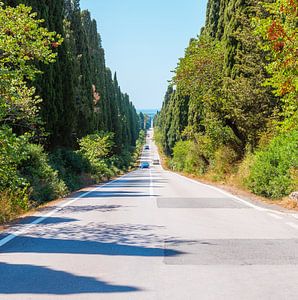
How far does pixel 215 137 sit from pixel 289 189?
1522 cm

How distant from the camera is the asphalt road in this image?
492 cm

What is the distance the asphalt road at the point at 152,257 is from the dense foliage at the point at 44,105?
2.62m

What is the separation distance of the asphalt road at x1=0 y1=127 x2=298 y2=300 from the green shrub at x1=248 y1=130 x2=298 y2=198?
11.1ft

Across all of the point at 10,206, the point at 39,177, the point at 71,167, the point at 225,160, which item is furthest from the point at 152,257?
the point at 71,167

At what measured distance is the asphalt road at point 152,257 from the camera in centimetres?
492

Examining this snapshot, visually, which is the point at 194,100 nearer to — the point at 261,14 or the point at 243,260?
the point at 261,14

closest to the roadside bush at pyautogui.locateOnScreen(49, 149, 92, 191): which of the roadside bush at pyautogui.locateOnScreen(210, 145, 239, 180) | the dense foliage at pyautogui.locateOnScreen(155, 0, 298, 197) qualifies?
the dense foliage at pyautogui.locateOnScreen(155, 0, 298, 197)

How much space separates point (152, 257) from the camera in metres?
6.50

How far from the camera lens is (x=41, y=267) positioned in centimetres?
596

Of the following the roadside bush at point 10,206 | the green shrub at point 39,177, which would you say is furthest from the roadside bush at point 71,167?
the roadside bush at point 10,206

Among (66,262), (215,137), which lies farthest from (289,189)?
(215,137)

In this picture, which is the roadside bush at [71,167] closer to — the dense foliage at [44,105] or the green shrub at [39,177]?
the dense foliage at [44,105]

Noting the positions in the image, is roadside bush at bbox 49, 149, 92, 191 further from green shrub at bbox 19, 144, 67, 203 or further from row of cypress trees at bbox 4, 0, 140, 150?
green shrub at bbox 19, 144, 67, 203

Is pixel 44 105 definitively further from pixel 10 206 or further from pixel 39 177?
pixel 10 206
